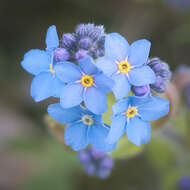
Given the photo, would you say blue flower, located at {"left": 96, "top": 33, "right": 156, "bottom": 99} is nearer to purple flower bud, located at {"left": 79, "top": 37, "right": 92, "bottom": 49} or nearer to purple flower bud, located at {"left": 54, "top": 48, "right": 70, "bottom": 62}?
purple flower bud, located at {"left": 79, "top": 37, "right": 92, "bottom": 49}

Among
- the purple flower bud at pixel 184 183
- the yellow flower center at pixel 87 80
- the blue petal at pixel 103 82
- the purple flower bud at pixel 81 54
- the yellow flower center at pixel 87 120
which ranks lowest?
the purple flower bud at pixel 184 183

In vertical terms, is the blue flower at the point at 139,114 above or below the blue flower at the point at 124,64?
below

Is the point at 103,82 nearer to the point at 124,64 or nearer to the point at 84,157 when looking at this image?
the point at 124,64

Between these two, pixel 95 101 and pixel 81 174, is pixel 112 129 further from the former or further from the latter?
pixel 81 174

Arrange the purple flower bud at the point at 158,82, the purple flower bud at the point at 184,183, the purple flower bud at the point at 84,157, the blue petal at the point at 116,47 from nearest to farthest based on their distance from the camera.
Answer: the blue petal at the point at 116,47, the purple flower bud at the point at 158,82, the purple flower bud at the point at 84,157, the purple flower bud at the point at 184,183

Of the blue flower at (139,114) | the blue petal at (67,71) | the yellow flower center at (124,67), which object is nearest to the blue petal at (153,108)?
the blue flower at (139,114)

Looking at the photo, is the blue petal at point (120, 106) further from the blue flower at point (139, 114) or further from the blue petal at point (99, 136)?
the blue petal at point (99, 136)

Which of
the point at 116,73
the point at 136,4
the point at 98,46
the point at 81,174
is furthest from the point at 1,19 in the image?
the point at 116,73
